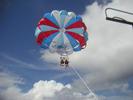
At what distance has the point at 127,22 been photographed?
4918 mm

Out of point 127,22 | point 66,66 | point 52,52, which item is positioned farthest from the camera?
point 52,52

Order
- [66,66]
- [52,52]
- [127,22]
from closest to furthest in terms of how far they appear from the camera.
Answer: [127,22]
[66,66]
[52,52]

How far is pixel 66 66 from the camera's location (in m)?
19.0

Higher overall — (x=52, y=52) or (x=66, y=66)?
(x=52, y=52)

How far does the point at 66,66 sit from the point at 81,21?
488 cm

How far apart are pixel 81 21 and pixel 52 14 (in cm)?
285

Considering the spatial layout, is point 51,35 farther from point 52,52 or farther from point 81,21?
point 81,21

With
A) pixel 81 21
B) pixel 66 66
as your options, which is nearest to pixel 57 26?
pixel 81 21

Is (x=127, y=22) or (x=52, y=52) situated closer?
(x=127, y=22)

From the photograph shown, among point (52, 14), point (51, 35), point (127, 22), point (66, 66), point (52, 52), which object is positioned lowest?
point (127, 22)

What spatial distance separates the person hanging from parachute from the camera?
2072 cm

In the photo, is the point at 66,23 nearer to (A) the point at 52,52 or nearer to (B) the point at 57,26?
(B) the point at 57,26

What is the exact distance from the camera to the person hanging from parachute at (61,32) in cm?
2072

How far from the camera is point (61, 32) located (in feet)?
68.1
